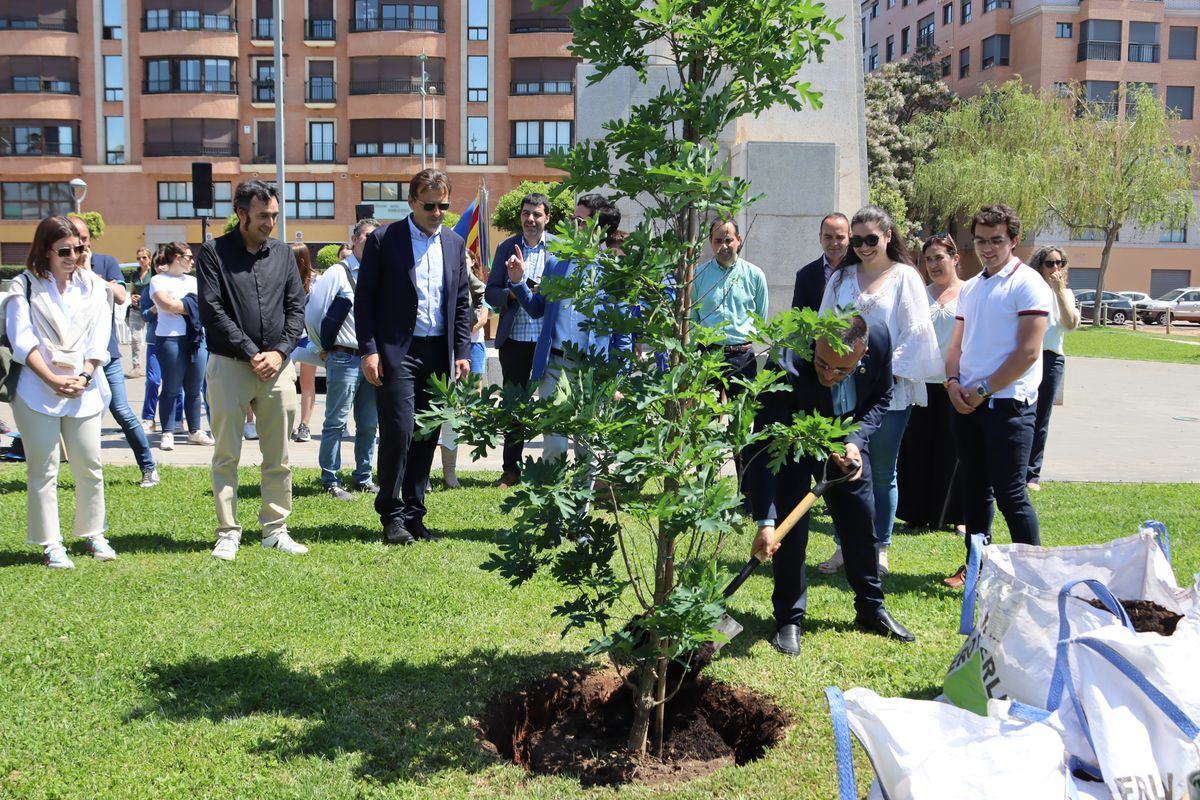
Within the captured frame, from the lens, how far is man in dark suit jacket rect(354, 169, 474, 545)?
6.64m

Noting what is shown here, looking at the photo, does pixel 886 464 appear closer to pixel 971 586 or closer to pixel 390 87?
pixel 971 586

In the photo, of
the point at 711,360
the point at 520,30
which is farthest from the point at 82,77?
the point at 711,360

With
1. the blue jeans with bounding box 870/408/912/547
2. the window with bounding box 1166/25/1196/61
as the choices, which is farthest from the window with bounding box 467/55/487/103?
the blue jeans with bounding box 870/408/912/547

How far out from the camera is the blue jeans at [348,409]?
27.2 feet

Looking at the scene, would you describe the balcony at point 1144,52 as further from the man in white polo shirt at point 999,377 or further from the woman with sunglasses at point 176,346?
the man in white polo shirt at point 999,377

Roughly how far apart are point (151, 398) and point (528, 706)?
29.5 feet

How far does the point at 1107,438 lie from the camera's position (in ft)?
40.4

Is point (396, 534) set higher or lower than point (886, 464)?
lower

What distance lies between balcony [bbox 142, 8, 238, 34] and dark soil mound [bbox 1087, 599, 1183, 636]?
58.8m

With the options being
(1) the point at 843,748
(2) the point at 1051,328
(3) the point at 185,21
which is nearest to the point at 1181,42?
(3) the point at 185,21

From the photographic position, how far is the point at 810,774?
3.78m

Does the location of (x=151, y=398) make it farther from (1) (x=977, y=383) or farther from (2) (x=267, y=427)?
(1) (x=977, y=383)

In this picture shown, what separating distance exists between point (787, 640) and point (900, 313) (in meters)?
1.74

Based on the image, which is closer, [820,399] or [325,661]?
[325,661]
